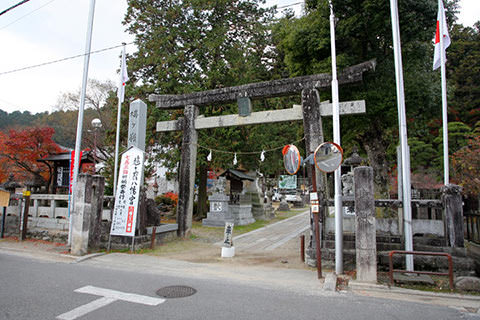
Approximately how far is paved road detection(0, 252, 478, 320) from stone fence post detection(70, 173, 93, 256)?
1824mm

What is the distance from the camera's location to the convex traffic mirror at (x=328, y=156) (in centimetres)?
693

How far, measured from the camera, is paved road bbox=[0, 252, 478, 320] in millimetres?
4898

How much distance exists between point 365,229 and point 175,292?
463cm

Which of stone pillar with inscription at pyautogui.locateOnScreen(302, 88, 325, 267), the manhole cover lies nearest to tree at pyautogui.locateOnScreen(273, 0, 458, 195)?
stone pillar with inscription at pyautogui.locateOnScreen(302, 88, 325, 267)

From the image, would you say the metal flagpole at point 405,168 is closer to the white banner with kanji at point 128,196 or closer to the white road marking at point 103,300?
the white road marking at point 103,300

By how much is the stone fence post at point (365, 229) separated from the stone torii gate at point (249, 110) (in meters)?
2.54

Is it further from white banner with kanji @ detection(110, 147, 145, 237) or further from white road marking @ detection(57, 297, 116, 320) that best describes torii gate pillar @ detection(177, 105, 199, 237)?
white road marking @ detection(57, 297, 116, 320)

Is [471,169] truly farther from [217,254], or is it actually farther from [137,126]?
[137,126]

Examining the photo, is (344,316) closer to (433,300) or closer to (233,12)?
(433,300)

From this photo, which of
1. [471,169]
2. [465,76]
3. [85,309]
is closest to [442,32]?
[471,169]

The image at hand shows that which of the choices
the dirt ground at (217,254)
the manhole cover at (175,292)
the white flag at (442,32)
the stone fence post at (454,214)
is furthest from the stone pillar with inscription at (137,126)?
the white flag at (442,32)

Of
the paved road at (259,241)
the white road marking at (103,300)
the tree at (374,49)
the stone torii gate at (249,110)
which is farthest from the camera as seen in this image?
the paved road at (259,241)

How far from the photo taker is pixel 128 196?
10914 mm

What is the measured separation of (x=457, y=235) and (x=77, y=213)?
11.7 m
